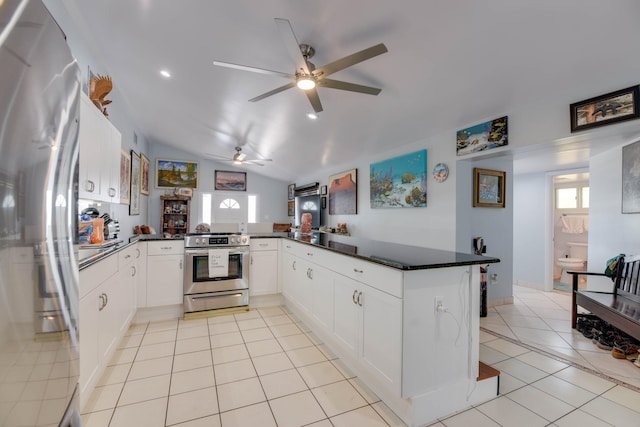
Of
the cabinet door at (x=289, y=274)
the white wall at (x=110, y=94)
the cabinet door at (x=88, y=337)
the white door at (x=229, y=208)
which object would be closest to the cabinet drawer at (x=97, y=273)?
the cabinet door at (x=88, y=337)

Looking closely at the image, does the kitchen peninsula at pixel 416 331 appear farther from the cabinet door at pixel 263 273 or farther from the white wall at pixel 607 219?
the white wall at pixel 607 219

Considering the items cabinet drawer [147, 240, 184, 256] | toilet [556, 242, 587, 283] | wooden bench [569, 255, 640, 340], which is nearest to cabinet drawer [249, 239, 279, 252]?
cabinet drawer [147, 240, 184, 256]

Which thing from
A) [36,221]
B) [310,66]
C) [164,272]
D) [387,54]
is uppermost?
[387,54]

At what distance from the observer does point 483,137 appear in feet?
10.0

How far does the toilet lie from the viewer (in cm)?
527

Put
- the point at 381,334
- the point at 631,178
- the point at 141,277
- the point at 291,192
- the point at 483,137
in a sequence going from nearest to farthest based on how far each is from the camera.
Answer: the point at 381,334
the point at 631,178
the point at 483,137
the point at 141,277
the point at 291,192

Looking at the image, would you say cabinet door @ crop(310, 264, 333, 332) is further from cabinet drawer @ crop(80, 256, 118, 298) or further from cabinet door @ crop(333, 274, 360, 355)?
cabinet drawer @ crop(80, 256, 118, 298)

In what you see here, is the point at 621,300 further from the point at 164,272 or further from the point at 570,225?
the point at 164,272

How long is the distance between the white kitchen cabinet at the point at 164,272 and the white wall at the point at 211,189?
469cm

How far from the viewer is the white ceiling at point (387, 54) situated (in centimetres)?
181

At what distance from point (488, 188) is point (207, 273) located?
3727 mm

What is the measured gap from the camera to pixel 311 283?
283cm

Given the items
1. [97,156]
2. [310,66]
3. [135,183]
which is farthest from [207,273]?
[135,183]

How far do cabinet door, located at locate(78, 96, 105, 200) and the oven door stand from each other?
4.08 feet
